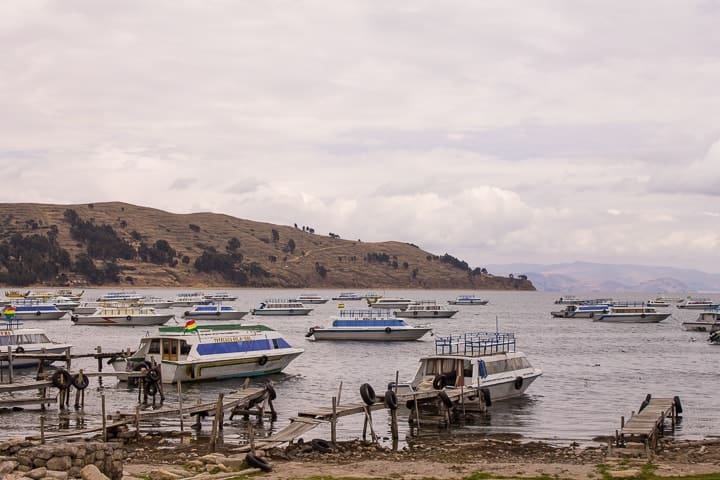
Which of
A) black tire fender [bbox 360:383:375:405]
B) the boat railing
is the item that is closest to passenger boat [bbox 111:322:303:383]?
the boat railing

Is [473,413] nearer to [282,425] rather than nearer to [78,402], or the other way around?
[282,425]

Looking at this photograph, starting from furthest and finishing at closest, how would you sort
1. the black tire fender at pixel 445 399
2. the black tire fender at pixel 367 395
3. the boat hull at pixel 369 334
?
the boat hull at pixel 369 334 → the black tire fender at pixel 445 399 → the black tire fender at pixel 367 395

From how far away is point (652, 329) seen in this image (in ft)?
475

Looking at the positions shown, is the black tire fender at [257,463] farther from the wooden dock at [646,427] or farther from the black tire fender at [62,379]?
the black tire fender at [62,379]

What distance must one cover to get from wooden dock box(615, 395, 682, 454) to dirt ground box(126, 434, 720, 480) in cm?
69

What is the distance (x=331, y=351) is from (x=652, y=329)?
227ft

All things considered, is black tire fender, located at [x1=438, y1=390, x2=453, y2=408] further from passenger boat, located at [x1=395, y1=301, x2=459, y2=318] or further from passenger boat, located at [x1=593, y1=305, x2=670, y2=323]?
passenger boat, located at [x1=593, y1=305, x2=670, y2=323]

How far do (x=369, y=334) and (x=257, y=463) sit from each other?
Result: 245 ft

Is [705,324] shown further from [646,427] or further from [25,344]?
[646,427]

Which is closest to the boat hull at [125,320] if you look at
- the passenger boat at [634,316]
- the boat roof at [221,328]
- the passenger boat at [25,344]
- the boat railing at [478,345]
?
the passenger boat at [25,344]

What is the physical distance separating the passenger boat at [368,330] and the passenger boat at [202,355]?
38.8m

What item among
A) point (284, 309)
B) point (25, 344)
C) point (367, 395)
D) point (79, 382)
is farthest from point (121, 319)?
point (367, 395)

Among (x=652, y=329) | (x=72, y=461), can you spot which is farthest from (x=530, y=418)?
(x=652, y=329)

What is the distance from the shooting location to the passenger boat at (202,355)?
62531 mm
